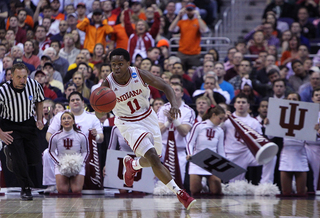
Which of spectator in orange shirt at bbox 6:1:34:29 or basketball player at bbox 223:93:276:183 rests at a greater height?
spectator in orange shirt at bbox 6:1:34:29

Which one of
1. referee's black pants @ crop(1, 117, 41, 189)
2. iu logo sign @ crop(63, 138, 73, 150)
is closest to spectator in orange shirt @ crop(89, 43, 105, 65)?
iu logo sign @ crop(63, 138, 73, 150)

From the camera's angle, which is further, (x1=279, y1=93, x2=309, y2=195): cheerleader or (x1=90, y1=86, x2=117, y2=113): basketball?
(x1=279, y1=93, x2=309, y2=195): cheerleader

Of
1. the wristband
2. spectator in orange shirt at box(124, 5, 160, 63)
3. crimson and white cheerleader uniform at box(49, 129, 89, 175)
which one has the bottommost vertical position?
crimson and white cheerleader uniform at box(49, 129, 89, 175)

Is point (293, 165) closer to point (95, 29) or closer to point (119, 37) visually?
point (119, 37)

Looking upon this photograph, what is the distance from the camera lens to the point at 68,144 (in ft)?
29.9

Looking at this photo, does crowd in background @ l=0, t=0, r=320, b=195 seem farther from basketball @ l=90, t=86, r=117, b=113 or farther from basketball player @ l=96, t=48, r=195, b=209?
basketball @ l=90, t=86, r=117, b=113

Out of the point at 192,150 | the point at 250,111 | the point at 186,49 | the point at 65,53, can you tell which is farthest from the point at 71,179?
the point at 186,49

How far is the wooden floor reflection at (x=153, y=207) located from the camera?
20.6 ft

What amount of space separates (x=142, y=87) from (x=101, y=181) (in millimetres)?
3420

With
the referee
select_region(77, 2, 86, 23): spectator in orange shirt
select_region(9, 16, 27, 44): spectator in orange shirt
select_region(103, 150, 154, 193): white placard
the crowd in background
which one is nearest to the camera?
the referee

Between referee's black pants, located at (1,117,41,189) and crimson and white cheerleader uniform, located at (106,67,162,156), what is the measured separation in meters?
1.84

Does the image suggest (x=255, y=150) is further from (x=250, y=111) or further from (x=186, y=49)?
(x=186, y=49)

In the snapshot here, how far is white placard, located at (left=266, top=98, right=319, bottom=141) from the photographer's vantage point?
9227 mm

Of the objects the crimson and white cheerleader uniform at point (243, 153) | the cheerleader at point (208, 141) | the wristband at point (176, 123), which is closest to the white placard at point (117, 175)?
the cheerleader at point (208, 141)
